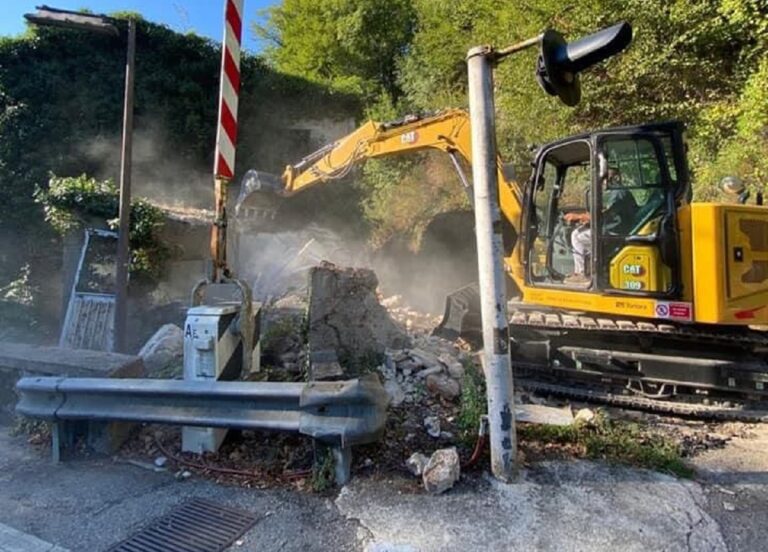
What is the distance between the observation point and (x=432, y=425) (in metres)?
3.69

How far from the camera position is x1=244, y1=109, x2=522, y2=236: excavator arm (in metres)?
6.05

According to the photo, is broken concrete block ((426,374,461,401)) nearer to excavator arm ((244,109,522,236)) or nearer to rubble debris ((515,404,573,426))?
rubble debris ((515,404,573,426))

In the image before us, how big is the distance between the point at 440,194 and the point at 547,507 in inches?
347

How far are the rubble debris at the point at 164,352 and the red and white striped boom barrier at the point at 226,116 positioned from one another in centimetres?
171

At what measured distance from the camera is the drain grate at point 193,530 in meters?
2.50

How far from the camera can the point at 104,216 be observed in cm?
876

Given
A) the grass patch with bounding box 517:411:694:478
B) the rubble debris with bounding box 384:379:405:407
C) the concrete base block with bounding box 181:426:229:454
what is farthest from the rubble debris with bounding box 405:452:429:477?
the concrete base block with bounding box 181:426:229:454

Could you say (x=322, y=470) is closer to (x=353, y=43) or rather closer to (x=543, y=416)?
(x=543, y=416)

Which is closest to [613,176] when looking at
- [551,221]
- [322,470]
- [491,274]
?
[551,221]

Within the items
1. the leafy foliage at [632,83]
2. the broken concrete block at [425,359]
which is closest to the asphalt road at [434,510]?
the broken concrete block at [425,359]

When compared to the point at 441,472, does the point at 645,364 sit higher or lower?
higher

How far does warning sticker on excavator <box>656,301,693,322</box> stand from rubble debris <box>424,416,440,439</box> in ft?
7.70

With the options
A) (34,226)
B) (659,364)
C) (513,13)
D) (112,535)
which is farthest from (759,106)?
(34,226)

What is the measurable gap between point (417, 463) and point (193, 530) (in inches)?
50.2
